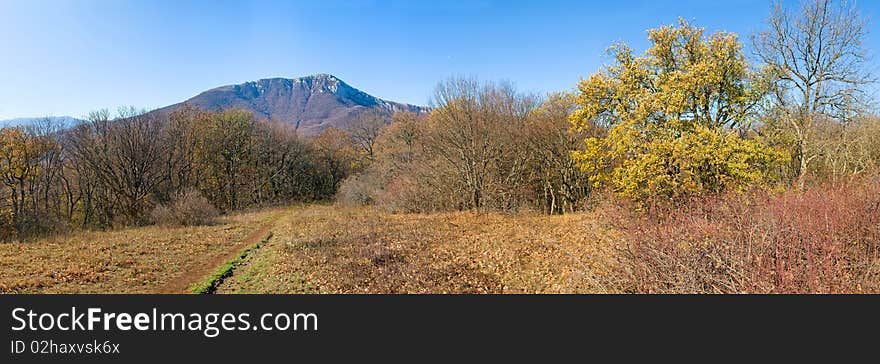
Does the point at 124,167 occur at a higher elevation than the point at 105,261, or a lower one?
higher

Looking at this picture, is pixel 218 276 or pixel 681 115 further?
pixel 681 115

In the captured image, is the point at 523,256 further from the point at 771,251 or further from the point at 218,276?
the point at 218,276

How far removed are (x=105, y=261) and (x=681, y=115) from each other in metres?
22.0

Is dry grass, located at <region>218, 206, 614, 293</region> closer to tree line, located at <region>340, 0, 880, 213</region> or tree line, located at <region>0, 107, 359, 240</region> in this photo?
tree line, located at <region>340, 0, 880, 213</region>

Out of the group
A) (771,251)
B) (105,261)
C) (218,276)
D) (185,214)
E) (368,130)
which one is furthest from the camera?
(368,130)

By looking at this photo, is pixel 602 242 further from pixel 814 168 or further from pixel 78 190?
pixel 78 190

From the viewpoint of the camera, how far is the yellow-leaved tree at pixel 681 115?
46.6ft

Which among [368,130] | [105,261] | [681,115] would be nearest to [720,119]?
[681,115]

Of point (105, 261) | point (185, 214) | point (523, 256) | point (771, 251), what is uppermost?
point (771, 251)

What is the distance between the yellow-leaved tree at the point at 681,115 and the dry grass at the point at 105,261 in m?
16.6

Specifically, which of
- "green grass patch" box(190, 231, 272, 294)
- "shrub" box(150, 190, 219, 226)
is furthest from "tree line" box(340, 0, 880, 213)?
"shrub" box(150, 190, 219, 226)

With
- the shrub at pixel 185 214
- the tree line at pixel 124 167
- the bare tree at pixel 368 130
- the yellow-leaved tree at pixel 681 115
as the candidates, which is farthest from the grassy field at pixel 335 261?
the bare tree at pixel 368 130

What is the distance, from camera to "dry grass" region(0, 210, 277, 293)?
10688 millimetres

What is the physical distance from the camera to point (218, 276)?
11766 millimetres
